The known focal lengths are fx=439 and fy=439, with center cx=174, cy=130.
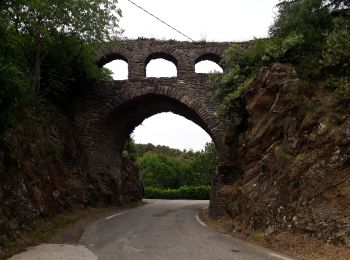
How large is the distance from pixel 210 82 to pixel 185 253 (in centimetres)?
1235

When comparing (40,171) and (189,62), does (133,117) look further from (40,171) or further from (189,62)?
(40,171)

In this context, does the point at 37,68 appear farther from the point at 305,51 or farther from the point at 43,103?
the point at 305,51

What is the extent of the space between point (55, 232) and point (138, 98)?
10614 mm

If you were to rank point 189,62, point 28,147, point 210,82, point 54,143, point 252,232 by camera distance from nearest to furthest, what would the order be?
1. point 252,232
2. point 28,147
3. point 54,143
4. point 210,82
5. point 189,62

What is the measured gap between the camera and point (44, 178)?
1587 centimetres

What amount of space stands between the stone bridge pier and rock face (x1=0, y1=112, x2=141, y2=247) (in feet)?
2.78

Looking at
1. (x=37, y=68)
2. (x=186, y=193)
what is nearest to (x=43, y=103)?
(x=37, y=68)

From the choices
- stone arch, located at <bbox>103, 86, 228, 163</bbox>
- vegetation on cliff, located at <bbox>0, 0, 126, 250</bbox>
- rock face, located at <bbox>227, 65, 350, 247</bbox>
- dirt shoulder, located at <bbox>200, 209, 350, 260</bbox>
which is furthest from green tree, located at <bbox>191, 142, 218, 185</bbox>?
dirt shoulder, located at <bbox>200, 209, 350, 260</bbox>

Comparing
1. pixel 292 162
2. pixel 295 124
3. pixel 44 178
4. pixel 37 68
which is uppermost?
pixel 37 68

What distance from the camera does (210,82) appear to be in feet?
67.6

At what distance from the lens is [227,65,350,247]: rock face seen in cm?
1000

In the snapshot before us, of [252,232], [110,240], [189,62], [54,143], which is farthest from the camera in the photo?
[189,62]

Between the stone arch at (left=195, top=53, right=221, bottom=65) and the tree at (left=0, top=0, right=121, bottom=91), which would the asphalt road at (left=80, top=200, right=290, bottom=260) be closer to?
the tree at (left=0, top=0, right=121, bottom=91)

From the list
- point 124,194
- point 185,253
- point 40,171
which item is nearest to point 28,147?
point 40,171
